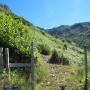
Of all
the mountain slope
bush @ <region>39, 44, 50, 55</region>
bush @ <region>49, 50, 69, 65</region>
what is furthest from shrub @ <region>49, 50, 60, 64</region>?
the mountain slope

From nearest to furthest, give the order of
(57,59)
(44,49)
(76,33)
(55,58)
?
(55,58) → (57,59) → (44,49) → (76,33)

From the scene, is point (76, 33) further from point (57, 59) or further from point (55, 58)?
point (55, 58)

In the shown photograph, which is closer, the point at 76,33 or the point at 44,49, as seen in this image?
the point at 44,49

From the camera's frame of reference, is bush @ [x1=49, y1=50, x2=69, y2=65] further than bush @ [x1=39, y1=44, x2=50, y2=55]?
No

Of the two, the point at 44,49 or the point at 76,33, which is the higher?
the point at 76,33

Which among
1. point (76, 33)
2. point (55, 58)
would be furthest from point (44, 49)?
point (76, 33)

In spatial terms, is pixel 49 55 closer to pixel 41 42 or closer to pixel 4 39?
pixel 41 42

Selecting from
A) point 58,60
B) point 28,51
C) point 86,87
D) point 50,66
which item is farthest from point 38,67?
point 58,60

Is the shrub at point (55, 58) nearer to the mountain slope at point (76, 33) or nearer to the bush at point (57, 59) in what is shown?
the bush at point (57, 59)

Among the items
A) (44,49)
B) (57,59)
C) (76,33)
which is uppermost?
(76,33)

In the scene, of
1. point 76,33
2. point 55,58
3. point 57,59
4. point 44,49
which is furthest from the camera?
point 76,33

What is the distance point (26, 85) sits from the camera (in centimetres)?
1287

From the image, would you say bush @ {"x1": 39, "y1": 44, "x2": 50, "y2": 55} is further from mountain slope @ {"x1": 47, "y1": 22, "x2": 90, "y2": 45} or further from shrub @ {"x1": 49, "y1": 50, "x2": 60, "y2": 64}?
mountain slope @ {"x1": 47, "y1": 22, "x2": 90, "y2": 45}

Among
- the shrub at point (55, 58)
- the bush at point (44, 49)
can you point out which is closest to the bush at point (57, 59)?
the shrub at point (55, 58)
